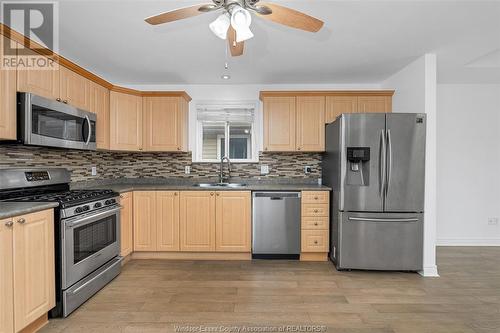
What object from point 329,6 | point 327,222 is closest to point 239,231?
point 327,222

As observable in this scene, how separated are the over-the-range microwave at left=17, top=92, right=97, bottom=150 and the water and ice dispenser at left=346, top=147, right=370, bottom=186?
2.89m

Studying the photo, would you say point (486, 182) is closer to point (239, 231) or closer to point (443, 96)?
point (443, 96)

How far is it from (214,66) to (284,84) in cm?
120

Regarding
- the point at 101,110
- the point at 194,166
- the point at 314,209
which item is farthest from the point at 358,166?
the point at 101,110

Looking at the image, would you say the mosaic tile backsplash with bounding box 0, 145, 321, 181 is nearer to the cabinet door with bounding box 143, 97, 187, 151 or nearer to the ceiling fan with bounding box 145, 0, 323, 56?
the cabinet door with bounding box 143, 97, 187, 151

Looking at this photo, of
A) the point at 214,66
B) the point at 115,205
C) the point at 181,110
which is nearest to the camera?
the point at 115,205

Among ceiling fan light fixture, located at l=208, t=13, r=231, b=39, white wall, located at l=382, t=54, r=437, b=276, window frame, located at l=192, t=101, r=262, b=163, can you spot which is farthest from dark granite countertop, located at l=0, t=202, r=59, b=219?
white wall, located at l=382, t=54, r=437, b=276

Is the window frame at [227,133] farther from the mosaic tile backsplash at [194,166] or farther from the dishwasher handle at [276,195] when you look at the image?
the dishwasher handle at [276,195]

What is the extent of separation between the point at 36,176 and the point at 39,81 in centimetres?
87

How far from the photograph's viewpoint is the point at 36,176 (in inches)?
97.3

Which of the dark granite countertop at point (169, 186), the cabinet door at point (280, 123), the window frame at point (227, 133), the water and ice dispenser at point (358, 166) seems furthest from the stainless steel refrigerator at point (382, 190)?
the window frame at point (227, 133)

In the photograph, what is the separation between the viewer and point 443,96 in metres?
4.05

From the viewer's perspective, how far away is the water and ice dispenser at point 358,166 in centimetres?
297

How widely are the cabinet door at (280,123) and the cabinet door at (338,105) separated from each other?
19.4 inches
